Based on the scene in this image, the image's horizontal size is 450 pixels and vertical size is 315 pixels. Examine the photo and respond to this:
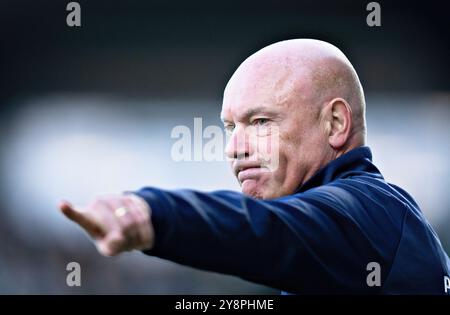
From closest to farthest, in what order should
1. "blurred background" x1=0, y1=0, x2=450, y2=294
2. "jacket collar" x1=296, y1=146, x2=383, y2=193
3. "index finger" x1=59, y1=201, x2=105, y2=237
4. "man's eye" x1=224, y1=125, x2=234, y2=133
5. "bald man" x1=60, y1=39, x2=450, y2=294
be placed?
"index finger" x1=59, y1=201, x2=105, y2=237 → "bald man" x1=60, y1=39, x2=450, y2=294 → "jacket collar" x1=296, y1=146, x2=383, y2=193 → "man's eye" x1=224, y1=125, x2=234, y2=133 → "blurred background" x1=0, y1=0, x2=450, y2=294

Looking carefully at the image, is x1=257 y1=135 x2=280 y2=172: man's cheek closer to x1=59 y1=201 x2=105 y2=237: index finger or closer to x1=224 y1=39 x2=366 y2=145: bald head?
x1=224 y1=39 x2=366 y2=145: bald head

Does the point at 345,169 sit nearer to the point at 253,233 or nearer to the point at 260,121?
the point at 260,121

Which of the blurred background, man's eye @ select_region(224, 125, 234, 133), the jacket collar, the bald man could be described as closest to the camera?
the bald man

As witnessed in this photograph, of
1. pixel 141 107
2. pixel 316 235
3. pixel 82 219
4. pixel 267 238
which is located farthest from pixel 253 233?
pixel 141 107

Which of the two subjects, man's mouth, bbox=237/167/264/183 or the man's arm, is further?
man's mouth, bbox=237/167/264/183

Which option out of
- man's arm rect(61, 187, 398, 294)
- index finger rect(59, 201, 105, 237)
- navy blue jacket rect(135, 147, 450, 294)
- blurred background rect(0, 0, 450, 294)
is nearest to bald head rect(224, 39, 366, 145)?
navy blue jacket rect(135, 147, 450, 294)

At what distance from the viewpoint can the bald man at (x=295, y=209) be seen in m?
0.91

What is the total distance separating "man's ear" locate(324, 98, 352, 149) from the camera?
1.50 m

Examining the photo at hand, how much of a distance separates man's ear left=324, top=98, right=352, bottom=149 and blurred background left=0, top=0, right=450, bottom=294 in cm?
219

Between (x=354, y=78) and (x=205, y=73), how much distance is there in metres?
2.58

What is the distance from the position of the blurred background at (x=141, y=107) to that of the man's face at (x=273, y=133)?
2.20 m

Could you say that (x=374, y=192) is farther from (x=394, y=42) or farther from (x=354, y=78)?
(x=394, y=42)

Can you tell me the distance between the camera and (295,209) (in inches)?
42.4
